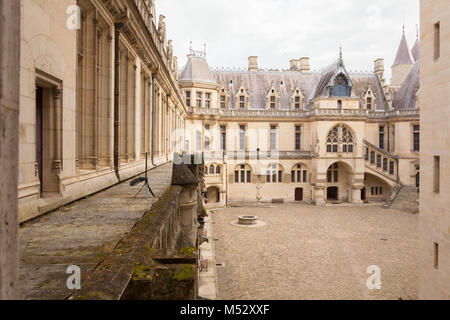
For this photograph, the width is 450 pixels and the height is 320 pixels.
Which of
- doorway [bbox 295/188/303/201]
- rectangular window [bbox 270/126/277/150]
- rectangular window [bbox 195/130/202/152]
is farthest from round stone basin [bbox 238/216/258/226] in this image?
rectangular window [bbox 270/126/277/150]

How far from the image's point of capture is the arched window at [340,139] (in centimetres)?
4478

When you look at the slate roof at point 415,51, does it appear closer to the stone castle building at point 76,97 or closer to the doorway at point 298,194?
the doorway at point 298,194

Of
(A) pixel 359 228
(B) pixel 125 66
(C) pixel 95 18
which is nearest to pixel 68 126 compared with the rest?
(C) pixel 95 18

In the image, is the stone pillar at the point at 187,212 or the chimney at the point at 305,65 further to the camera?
the chimney at the point at 305,65

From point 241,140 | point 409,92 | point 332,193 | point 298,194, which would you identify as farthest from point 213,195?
point 409,92

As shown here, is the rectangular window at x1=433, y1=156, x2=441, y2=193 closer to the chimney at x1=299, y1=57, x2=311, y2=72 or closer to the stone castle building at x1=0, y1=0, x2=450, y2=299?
the stone castle building at x1=0, y1=0, x2=450, y2=299

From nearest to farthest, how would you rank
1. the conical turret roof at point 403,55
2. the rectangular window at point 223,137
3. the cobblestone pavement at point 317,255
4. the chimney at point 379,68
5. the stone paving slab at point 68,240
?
the stone paving slab at point 68,240
the cobblestone pavement at point 317,255
the rectangular window at point 223,137
the chimney at point 379,68
the conical turret roof at point 403,55

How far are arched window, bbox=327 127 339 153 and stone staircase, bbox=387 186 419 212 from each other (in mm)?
9715

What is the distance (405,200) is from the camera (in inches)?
1630

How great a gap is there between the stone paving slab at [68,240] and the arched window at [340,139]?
41153 mm

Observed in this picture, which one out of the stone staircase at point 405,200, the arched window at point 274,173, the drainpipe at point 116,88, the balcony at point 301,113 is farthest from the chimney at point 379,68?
the drainpipe at point 116,88

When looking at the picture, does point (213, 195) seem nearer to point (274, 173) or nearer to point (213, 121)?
point (274, 173)

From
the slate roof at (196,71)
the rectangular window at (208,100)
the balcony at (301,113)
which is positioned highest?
the slate roof at (196,71)

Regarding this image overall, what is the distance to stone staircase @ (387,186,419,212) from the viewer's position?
1571 inches
